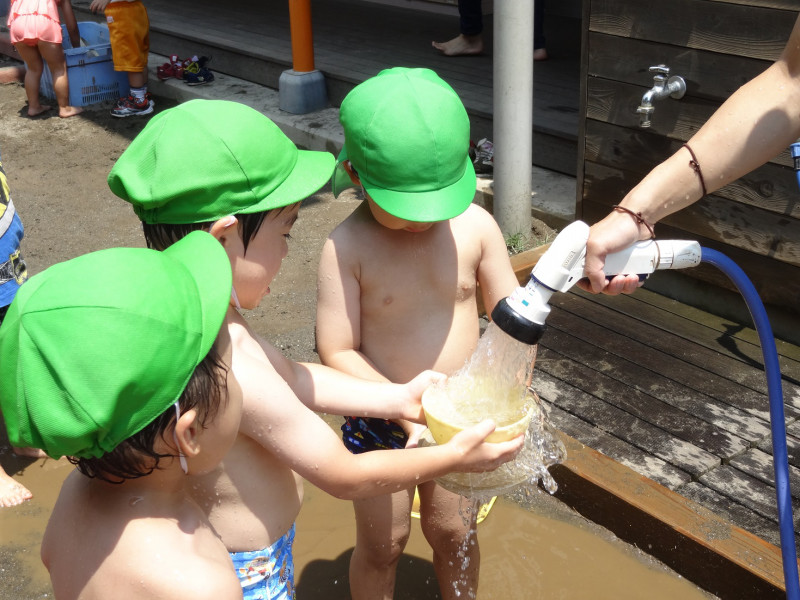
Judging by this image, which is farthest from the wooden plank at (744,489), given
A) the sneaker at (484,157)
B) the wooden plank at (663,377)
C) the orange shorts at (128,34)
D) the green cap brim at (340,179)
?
the orange shorts at (128,34)

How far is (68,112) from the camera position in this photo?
8.18 meters

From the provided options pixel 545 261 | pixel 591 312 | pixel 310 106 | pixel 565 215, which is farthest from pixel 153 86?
pixel 545 261

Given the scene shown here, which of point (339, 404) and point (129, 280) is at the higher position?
point (129, 280)

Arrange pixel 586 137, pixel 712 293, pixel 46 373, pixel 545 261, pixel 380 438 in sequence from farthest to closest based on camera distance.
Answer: pixel 586 137 < pixel 712 293 < pixel 380 438 < pixel 545 261 < pixel 46 373

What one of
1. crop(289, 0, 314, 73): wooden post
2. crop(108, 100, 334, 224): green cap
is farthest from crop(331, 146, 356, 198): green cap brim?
crop(289, 0, 314, 73): wooden post

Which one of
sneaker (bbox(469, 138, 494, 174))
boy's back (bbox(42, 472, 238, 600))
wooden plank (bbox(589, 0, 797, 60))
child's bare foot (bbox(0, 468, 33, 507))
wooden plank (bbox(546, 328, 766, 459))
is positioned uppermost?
wooden plank (bbox(589, 0, 797, 60))

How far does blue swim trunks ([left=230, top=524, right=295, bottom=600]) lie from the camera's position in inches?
72.8

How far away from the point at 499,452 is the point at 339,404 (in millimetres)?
482

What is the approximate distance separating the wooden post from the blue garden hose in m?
5.40

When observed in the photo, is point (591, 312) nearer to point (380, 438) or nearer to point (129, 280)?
point (380, 438)

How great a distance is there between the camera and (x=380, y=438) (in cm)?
244

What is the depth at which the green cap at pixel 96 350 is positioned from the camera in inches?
48.6

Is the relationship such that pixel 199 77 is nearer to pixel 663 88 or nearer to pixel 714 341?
pixel 663 88

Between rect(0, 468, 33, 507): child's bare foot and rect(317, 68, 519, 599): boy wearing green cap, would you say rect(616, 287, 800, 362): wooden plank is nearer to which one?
rect(317, 68, 519, 599): boy wearing green cap
